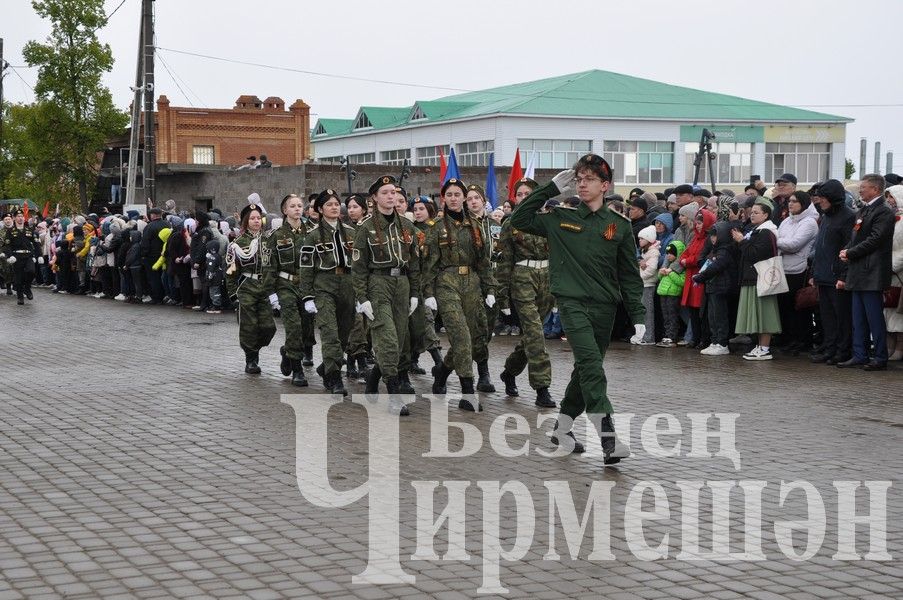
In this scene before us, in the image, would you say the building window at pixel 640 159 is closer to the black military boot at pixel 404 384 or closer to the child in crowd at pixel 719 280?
the child in crowd at pixel 719 280

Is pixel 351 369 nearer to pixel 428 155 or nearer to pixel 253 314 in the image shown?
pixel 253 314

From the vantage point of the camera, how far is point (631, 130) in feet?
232

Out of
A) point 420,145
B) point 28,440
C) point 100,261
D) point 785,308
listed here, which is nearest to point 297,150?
point 420,145

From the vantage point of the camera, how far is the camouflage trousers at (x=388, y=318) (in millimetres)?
11094

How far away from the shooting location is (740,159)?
72.1 m

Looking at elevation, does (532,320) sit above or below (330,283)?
below

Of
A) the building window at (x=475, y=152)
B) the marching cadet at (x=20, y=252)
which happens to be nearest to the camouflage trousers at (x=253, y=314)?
the marching cadet at (x=20, y=252)

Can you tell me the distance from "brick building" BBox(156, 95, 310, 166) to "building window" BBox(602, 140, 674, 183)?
19381mm

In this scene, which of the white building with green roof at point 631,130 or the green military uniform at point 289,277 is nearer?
the green military uniform at point 289,277

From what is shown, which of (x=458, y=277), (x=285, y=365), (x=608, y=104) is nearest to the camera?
(x=458, y=277)

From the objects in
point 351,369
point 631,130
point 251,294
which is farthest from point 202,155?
point 351,369

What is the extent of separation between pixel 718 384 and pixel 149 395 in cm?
573

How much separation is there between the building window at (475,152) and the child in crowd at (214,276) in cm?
4504

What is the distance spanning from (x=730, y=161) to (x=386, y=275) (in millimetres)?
63203
